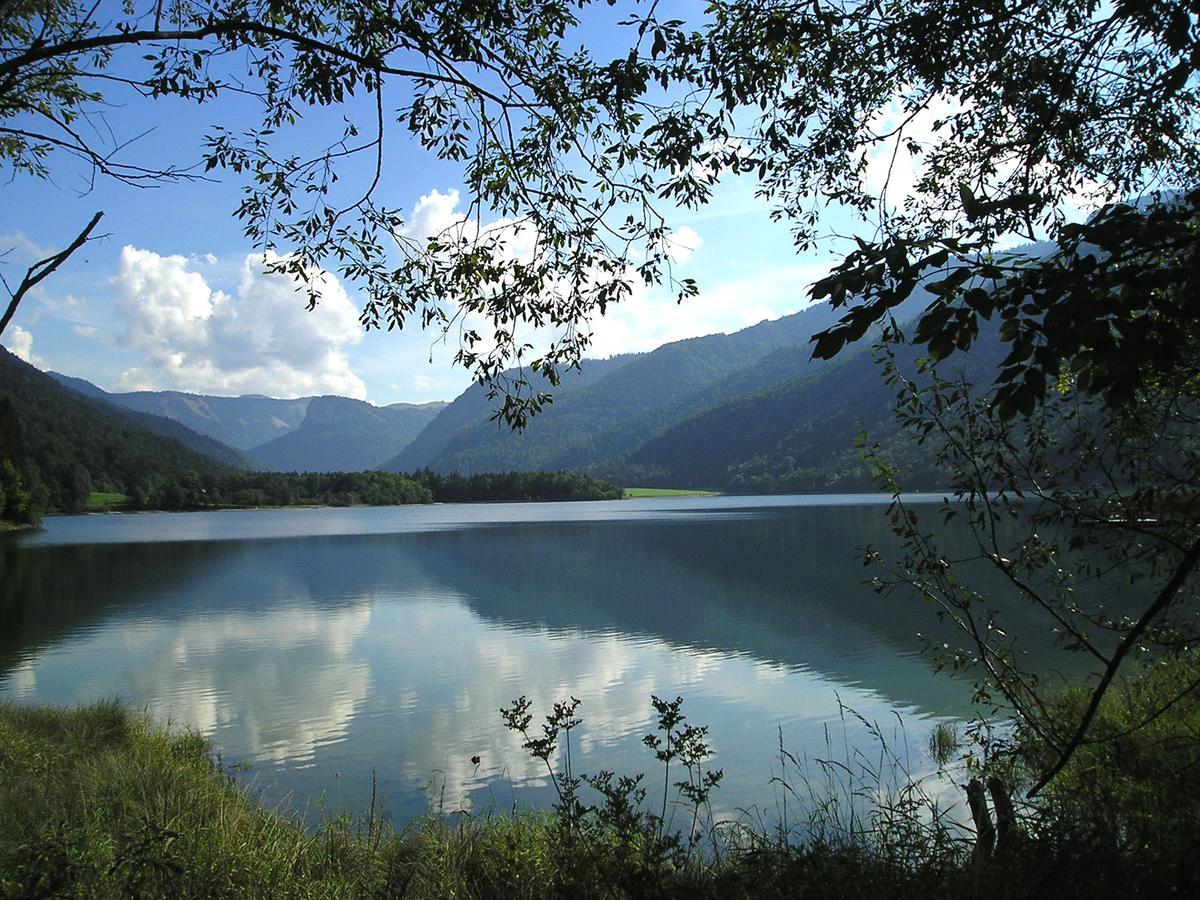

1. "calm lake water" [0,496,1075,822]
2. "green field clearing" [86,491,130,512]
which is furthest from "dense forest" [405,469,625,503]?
"calm lake water" [0,496,1075,822]

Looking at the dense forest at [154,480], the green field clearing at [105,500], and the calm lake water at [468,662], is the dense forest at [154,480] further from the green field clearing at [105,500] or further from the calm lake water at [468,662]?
the calm lake water at [468,662]

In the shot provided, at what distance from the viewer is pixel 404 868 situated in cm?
599

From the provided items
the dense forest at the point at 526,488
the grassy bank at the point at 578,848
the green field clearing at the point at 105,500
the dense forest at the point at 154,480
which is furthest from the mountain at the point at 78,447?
the grassy bank at the point at 578,848

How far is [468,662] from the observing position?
60.1ft

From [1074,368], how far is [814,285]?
112 centimetres

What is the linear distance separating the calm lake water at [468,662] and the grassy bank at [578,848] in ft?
3.38

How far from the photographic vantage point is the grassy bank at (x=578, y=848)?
370 cm

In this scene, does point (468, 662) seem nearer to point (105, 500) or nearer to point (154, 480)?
point (105, 500)

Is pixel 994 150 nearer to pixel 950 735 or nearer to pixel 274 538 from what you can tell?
pixel 950 735

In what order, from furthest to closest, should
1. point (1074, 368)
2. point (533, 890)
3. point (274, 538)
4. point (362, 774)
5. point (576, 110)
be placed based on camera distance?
point (274, 538)
point (362, 774)
point (576, 110)
point (533, 890)
point (1074, 368)

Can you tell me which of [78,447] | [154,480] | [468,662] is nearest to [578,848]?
[468,662]

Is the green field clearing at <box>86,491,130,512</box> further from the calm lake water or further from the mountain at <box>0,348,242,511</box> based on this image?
the calm lake water

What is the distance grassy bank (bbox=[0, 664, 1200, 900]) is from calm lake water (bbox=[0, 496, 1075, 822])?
1029 mm

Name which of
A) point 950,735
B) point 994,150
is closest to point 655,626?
point 950,735
